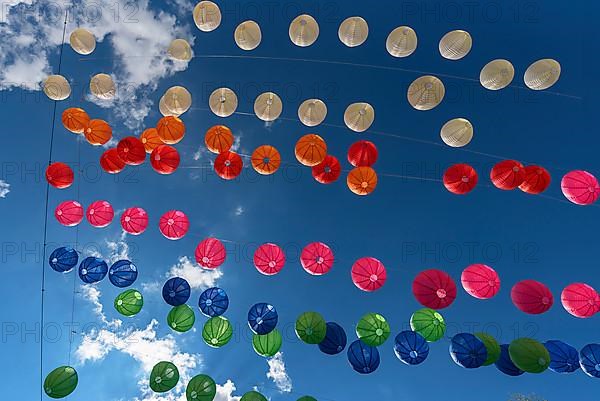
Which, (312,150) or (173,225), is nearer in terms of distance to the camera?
(312,150)

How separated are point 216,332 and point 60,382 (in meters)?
4.29

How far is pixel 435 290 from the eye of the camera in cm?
1023

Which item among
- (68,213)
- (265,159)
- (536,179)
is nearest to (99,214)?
(68,213)

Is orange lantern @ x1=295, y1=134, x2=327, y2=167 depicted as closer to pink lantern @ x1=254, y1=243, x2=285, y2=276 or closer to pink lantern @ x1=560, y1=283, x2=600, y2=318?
pink lantern @ x1=254, y1=243, x2=285, y2=276

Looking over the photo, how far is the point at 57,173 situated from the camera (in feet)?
38.9

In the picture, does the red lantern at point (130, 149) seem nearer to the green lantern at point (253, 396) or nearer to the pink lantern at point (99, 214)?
the pink lantern at point (99, 214)

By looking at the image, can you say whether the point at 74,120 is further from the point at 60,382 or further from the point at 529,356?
the point at 529,356

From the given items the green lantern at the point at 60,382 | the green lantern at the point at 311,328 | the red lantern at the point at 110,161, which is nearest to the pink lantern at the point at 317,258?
the green lantern at the point at 311,328

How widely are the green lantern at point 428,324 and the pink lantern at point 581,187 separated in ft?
14.7

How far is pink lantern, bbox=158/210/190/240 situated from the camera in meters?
12.1

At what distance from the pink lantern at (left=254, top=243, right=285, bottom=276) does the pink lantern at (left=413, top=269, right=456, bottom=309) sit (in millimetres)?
3652

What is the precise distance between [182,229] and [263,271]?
9.01 ft

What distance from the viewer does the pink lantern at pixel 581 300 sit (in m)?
10.0

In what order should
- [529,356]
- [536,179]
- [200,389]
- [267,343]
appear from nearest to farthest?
[529,356], [536,179], [200,389], [267,343]
